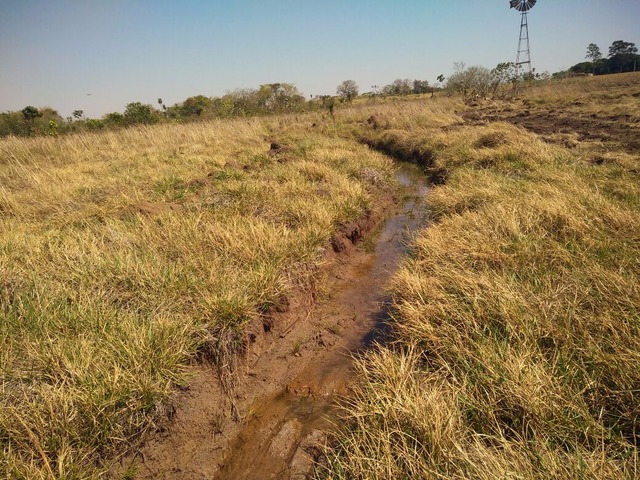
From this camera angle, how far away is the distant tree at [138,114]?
1700 cm

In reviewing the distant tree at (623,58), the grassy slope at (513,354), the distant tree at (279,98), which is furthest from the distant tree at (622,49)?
the grassy slope at (513,354)

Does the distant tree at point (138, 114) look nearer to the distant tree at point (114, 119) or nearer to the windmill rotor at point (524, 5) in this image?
the distant tree at point (114, 119)

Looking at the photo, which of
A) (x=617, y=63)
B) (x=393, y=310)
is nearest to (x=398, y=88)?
(x=617, y=63)

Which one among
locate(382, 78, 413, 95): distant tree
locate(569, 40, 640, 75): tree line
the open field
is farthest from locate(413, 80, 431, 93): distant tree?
the open field

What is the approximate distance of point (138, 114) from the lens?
56.8ft

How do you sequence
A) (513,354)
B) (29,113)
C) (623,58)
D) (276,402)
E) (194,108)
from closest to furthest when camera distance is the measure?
(513,354) → (276,402) → (29,113) → (194,108) → (623,58)

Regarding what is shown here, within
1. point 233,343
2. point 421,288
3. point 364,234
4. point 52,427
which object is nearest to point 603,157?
point 364,234

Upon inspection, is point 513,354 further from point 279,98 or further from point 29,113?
point 279,98

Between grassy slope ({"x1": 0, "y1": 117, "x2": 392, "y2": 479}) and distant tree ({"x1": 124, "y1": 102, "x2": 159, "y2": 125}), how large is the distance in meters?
11.1

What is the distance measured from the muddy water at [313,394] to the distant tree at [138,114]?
1767 cm

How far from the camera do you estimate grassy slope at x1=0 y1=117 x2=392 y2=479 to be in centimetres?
187

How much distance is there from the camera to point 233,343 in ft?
8.87

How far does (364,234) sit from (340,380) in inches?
127

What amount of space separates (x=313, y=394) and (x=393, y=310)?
1332mm
